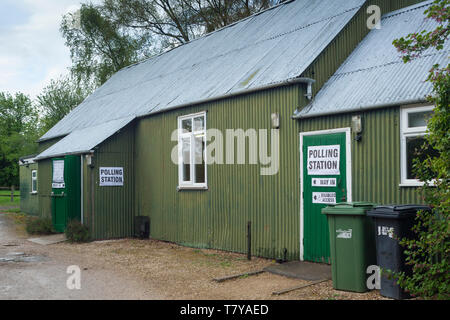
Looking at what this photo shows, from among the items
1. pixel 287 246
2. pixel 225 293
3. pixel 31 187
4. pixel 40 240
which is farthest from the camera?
pixel 31 187

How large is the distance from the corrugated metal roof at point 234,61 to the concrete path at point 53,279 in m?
4.97

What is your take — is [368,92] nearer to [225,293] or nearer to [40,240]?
[225,293]

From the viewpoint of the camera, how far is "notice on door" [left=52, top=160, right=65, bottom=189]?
14684mm

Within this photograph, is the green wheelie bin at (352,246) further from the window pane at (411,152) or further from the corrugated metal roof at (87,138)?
the corrugated metal roof at (87,138)

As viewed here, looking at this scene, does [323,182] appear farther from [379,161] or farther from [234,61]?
[234,61]

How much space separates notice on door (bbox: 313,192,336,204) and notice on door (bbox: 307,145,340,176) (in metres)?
0.39

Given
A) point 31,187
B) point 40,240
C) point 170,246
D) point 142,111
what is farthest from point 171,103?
point 31,187

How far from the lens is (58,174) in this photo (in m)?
15.0

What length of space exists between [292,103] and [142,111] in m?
6.36

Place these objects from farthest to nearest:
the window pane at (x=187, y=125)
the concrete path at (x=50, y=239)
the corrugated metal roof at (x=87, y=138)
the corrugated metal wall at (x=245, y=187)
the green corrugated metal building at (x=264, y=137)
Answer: the corrugated metal roof at (x=87, y=138)
the concrete path at (x=50, y=239)
the window pane at (x=187, y=125)
the corrugated metal wall at (x=245, y=187)
the green corrugated metal building at (x=264, y=137)

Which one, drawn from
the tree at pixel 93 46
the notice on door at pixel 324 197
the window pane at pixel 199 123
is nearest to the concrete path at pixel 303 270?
the notice on door at pixel 324 197

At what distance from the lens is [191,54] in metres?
17.4

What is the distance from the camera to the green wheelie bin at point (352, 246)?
6.77 m
